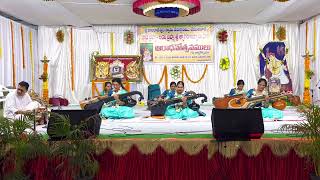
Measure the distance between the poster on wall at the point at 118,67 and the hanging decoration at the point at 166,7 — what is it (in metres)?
3.05

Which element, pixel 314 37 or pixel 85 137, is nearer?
pixel 85 137

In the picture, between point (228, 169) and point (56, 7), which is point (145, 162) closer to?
point (228, 169)

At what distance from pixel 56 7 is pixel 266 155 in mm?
6150

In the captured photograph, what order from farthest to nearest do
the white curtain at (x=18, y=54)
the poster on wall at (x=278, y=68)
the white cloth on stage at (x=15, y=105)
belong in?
the poster on wall at (x=278, y=68)
the white curtain at (x=18, y=54)
the white cloth on stage at (x=15, y=105)

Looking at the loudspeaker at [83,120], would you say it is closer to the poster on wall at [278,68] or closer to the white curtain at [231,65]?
the white curtain at [231,65]

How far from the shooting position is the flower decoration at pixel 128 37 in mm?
10523

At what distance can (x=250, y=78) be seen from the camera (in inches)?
414

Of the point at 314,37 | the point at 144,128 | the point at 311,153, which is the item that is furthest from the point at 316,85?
the point at 311,153

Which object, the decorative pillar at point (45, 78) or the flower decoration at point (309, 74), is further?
the decorative pillar at point (45, 78)

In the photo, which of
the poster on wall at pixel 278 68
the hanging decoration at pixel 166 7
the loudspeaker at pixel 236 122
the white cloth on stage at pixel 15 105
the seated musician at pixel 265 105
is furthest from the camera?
the poster on wall at pixel 278 68

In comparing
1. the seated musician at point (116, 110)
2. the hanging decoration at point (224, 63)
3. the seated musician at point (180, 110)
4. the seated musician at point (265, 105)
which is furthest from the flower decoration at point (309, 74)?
the seated musician at point (116, 110)

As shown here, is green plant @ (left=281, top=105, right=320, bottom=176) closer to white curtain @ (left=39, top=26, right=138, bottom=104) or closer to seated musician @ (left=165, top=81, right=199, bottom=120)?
seated musician @ (left=165, top=81, right=199, bottom=120)

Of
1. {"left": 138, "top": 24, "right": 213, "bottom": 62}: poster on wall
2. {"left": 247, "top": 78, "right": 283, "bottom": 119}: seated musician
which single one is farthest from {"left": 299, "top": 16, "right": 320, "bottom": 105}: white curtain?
{"left": 247, "top": 78, "right": 283, "bottom": 119}: seated musician

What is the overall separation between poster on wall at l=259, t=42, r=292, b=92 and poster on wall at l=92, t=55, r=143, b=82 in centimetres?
386
